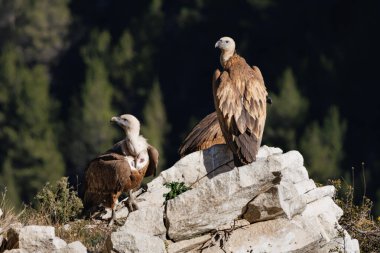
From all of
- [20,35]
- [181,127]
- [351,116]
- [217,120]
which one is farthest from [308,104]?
[217,120]

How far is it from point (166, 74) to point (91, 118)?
13779mm

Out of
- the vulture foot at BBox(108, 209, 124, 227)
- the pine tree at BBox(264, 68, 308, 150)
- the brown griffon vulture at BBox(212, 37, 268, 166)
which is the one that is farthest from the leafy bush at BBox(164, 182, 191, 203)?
the pine tree at BBox(264, 68, 308, 150)

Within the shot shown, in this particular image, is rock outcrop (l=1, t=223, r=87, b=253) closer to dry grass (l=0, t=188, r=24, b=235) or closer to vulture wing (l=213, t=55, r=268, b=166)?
dry grass (l=0, t=188, r=24, b=235)

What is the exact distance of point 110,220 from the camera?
43.3 ft

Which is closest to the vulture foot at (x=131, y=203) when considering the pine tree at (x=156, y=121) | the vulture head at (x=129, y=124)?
the vulture head at (x=129, y=124)

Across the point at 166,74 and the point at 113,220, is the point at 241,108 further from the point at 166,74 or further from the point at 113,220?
the point at 166,74

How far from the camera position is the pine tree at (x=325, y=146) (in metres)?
52.9

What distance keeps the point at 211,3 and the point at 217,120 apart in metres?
64.8

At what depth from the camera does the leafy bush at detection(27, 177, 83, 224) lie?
42.7 ft

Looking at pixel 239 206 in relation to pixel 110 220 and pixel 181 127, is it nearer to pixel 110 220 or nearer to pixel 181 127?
pixel 110 220

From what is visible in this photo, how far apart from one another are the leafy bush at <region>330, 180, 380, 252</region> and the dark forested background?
4275 centimetres

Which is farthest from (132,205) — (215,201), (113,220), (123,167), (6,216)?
(215,201)

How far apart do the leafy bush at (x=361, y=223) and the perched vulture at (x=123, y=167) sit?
2.15 meters

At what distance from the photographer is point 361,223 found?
1313cm
